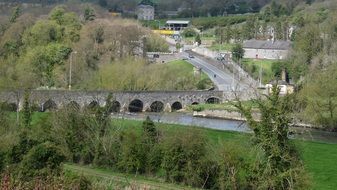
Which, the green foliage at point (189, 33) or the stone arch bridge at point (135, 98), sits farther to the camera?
the green foliage at point (189, 33)

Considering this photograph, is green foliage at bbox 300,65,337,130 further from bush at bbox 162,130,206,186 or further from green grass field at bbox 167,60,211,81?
bush at bbox 162,130,206,186

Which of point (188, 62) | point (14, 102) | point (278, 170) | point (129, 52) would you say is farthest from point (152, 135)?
point (188, 62)

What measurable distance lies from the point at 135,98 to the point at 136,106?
2.38 meters

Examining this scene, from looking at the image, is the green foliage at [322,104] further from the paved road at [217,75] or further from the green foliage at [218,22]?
the green foliage at [218,22]

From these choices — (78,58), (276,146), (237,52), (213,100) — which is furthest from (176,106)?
(276,146)

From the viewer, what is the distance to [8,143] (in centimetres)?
2327

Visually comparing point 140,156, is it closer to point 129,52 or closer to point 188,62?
point 129,52

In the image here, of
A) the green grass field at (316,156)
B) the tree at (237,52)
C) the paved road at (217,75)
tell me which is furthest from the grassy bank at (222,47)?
the green grass field at (316,156)

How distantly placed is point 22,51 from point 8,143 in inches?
1831

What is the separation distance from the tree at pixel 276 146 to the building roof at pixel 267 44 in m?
66.7

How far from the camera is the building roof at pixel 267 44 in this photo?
284 ft

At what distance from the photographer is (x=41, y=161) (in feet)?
69.6

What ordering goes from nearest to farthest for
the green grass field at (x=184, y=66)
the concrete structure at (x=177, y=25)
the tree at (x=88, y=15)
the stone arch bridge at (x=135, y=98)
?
the stone arch bridge at (x=135, y=98) → the green grass field at (x=184, y=66) → the tree at (x=88, y=15) → the concrete structure at (x=177, y=25)

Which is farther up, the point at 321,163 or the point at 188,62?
the point at 188,62
